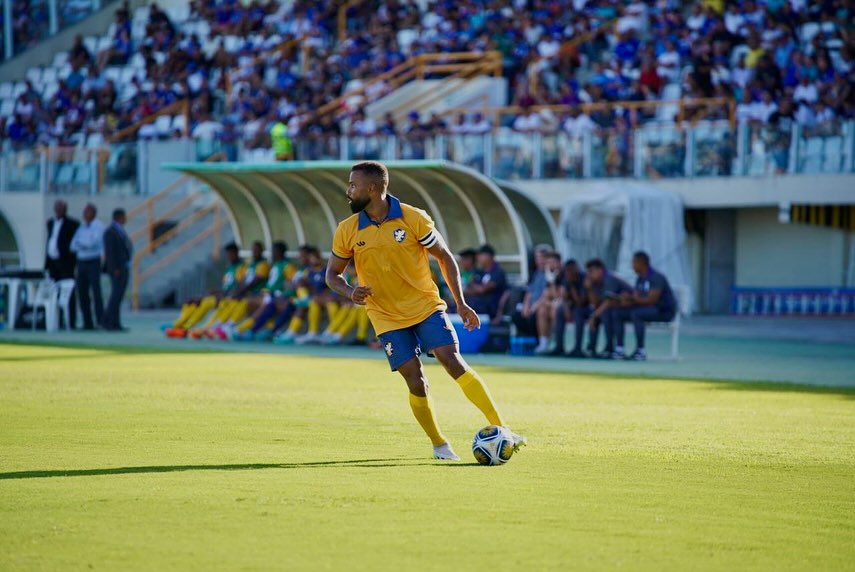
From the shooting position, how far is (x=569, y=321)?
23.0 meters

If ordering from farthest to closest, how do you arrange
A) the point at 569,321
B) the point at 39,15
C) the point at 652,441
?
the point at 39,15 < the point at 569,321 < the point at 652,441

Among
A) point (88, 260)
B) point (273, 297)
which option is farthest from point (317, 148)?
point (273, 297)

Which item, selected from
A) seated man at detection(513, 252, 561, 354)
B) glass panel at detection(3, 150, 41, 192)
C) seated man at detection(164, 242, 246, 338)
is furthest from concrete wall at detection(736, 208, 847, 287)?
glass panel at detection(3, 150, 41, 192)

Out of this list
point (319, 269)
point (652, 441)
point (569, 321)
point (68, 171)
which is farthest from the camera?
point (68, 171)

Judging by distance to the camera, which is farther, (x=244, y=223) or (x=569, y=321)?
(x=244, y=223)

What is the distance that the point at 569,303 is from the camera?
2284 centimetres

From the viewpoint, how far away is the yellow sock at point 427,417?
33.5 ft

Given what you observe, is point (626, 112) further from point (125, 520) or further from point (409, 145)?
point (125, 520)

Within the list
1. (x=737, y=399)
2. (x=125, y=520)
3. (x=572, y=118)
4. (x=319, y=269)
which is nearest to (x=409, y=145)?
(x=572, y=118)

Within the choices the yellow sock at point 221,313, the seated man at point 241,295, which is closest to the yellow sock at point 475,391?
the seated man at point 241,295

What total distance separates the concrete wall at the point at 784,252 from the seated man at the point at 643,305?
477 inches

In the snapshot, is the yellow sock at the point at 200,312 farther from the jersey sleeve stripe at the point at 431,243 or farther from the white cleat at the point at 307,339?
the jersey sleeve stripe at the point at 431,243

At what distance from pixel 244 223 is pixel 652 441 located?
1875cm

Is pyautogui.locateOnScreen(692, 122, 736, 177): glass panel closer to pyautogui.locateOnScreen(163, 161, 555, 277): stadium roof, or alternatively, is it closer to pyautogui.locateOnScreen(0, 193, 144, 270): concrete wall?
pyautogui.locateOnScreen(163, 161, 555, 277): stadium roof
